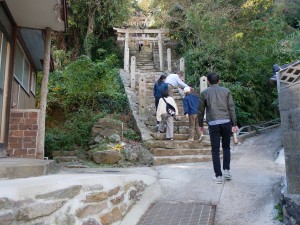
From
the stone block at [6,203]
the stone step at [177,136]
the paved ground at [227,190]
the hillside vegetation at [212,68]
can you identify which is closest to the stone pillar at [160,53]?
the hillside vegetation at [212,68]

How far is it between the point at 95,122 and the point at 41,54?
258 cm

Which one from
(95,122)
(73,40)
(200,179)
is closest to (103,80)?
(95,122)

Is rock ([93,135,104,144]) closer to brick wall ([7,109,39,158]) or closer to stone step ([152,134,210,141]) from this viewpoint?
stone step ([152,134,210,141])

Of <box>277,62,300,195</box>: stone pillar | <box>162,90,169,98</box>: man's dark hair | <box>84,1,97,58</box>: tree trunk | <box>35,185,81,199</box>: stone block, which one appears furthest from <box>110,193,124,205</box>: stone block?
<box>84,1,97,58</box>: tree trunk

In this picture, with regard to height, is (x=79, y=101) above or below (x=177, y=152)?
above

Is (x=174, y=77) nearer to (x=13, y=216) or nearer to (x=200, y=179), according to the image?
(x=200, y=179)

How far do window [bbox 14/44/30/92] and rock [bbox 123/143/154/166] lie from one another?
307 cm

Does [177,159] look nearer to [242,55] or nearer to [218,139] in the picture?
[218,139]

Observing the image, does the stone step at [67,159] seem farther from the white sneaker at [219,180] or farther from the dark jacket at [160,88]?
the white sneaker at [219,180]

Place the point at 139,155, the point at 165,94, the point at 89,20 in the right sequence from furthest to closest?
1. the point at 89,20
2. the point at 165,94
3. the point at 139,155

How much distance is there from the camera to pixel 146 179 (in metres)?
4.63

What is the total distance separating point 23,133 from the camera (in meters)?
5.61

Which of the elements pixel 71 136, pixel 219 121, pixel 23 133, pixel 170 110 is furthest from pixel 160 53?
pixel 219 121

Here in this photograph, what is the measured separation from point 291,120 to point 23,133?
15.6ft
